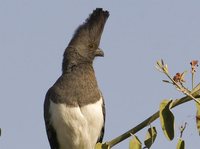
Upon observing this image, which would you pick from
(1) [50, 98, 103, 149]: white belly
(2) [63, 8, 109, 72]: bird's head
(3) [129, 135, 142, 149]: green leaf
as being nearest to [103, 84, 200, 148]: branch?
(3) [129, 135, 142, 149]: green leaf

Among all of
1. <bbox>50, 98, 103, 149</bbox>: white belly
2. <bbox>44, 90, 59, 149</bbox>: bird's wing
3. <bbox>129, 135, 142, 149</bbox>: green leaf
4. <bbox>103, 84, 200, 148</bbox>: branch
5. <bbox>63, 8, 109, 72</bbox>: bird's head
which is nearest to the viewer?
<bbox>103, 84, 200, 148</bbox>: branch

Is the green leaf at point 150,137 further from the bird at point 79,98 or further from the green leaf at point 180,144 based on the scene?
the bird at point 79,98

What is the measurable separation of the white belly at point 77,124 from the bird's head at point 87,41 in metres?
0.85

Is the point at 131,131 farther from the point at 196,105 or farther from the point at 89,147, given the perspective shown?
the point at 89,147

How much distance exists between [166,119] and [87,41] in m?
4.46

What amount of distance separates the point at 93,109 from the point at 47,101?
608 millimetres

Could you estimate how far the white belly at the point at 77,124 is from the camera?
642cm

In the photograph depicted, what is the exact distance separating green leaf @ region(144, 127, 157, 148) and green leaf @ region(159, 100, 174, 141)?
10cm

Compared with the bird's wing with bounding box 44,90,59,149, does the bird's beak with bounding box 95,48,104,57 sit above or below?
above

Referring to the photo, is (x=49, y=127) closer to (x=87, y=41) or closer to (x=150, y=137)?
(x=87, y=41)

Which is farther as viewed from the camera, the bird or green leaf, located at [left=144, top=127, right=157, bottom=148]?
the bird

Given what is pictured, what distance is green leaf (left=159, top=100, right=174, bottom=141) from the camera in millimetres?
2988

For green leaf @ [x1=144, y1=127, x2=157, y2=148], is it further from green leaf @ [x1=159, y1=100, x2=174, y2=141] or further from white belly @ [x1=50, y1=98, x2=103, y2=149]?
white belly @ [x1=50, y1=98, x2=103, y2=149]

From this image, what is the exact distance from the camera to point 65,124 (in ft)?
21.4
